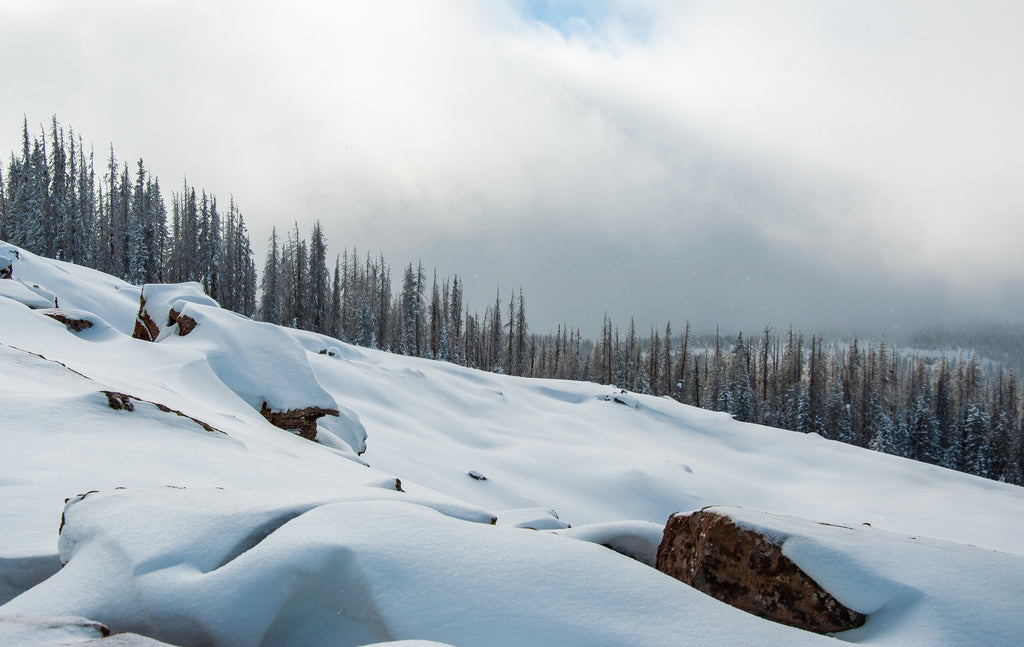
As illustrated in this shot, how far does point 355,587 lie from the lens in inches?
79.7

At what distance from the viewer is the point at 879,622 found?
7.85 feet

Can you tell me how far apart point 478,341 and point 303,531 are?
232 ft

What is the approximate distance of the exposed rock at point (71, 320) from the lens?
9078 millimetres

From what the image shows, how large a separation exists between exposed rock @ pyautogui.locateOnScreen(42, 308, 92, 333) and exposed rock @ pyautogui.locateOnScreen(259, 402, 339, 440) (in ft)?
12.3

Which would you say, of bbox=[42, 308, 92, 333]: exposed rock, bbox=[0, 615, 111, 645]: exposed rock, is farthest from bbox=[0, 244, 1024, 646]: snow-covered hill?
bbox=[42, 308, 92, 333]: exposed rock

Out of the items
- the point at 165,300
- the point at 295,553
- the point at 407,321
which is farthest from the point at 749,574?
the point at 407,321

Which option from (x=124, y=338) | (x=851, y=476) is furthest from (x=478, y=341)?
(x=124, y=338)

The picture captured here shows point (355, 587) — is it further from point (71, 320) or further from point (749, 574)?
point (71, 320)

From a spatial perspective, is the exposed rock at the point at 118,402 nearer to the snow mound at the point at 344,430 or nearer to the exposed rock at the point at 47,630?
the exposed rock at the point at 47,630

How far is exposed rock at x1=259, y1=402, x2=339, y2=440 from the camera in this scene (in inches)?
324

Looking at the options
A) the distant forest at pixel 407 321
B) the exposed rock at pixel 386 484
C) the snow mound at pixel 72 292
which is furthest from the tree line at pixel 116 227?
the exposed rock at pixel 386 484

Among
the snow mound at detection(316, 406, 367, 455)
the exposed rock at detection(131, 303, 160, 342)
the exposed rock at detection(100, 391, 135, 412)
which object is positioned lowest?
the snow mound at detection(316, 406, 367, 455)

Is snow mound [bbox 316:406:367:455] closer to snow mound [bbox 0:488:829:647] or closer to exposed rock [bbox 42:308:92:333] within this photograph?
exposed rock [bbox 42:308:92:333]

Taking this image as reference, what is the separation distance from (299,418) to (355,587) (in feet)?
23.1
